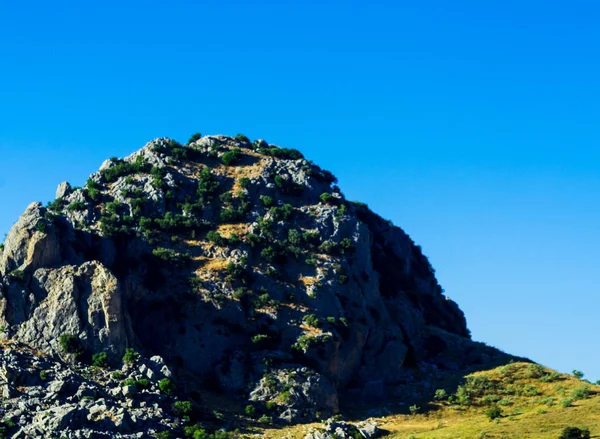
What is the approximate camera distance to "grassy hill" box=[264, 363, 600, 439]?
8606 centimetres

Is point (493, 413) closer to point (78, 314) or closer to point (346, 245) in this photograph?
point (346, 245)

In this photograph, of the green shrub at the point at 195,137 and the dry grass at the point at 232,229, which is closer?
the dry grass at the point at 232,229

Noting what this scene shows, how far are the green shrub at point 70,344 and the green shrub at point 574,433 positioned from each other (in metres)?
48.5

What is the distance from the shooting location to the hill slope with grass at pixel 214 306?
87375mm

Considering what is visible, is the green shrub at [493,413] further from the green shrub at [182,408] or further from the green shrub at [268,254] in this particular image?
the green shrub at [268,254]

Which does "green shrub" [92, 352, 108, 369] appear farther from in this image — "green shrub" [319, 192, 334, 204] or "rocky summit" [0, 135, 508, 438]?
"green shrub" [319, 192, 334, 204]

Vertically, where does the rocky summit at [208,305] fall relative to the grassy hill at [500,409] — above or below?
above

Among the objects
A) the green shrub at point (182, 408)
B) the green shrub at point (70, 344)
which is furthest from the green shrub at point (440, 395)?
the green shrub at point (70, 344)

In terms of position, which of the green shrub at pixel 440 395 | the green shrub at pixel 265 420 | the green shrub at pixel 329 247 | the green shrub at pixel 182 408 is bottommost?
the green shrub at pixel 265 420

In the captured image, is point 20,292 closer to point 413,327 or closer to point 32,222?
point 32,222

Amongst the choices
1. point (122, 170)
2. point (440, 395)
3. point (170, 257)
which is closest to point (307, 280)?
point (170, 257)

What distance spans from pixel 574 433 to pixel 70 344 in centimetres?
5068

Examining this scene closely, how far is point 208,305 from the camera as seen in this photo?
335 ft

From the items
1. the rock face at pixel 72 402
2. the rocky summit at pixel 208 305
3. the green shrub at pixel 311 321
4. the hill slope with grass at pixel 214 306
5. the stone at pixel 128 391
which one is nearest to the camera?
the rock face at pixel 72 402
